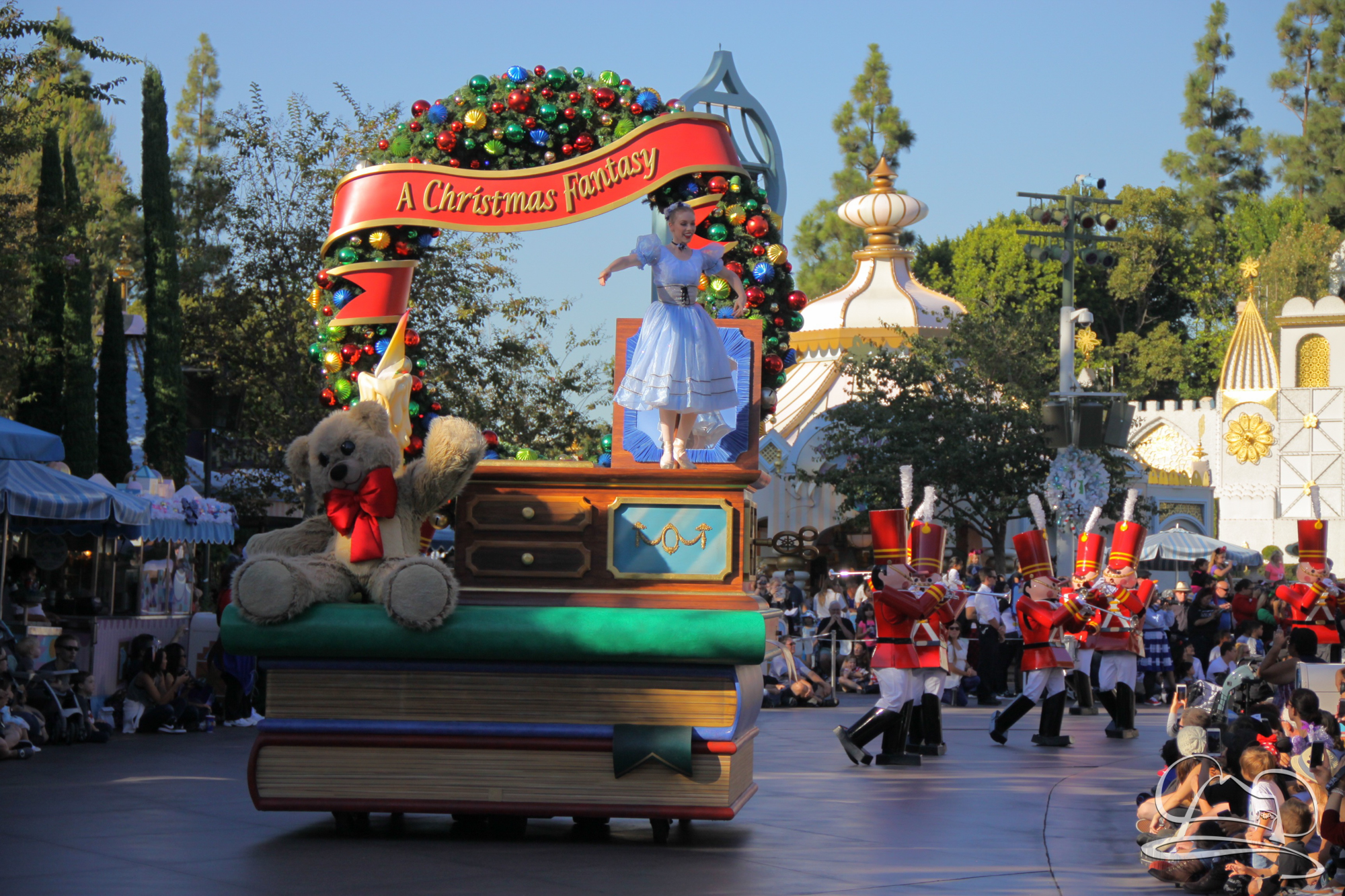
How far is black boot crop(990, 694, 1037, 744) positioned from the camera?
14203mm

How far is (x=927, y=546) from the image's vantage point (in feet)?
41.1

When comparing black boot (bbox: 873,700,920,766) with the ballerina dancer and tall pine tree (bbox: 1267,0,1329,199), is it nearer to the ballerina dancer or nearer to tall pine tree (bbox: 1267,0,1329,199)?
the ballerina dancer

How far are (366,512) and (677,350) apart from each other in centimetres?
210

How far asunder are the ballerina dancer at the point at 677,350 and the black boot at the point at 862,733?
12.7 ft

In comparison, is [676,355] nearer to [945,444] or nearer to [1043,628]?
[1043,628]

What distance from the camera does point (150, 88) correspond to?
2436cm

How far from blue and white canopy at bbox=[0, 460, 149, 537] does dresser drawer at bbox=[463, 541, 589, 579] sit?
7187 millimetres

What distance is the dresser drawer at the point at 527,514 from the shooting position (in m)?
8.39

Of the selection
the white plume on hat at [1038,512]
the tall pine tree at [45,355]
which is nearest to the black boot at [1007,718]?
the white plume on hat at [1038,512]

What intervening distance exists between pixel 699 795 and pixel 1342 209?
5823cm

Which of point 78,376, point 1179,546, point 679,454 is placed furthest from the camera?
point 1179,546

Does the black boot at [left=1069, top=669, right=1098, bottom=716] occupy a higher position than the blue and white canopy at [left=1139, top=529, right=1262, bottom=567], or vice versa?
the blue and white canopy at [left=1139, top=529, right=1262, bottom=567]

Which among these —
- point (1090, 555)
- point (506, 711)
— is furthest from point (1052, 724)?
point (506, 711)

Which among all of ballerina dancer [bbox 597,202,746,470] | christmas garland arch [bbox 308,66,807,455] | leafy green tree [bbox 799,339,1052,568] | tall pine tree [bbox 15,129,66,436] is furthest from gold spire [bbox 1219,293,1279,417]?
ballerina dancer [bbox 597,202,746,470]
